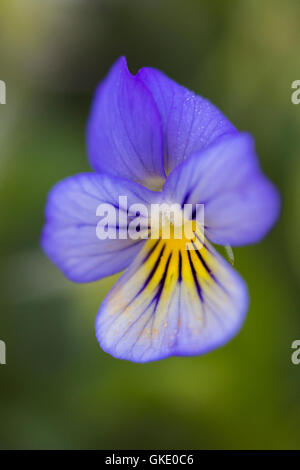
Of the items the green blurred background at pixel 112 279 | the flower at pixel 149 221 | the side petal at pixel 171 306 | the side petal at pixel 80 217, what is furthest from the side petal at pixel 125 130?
the green blurred background at pixel 112 279

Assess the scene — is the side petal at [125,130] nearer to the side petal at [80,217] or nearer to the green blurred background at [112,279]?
the side petal at [80,217]

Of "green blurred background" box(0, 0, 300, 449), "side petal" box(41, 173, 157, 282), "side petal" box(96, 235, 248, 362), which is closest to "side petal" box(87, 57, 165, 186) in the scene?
"side petal" box(41, 173, 157, 282)

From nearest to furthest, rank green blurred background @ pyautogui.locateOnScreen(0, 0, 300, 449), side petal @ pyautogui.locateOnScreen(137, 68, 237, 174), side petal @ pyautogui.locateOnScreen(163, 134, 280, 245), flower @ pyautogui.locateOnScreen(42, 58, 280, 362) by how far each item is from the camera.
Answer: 1. side petal @ pyautogui.locateOnScreen(163, 134, 280, 245)
2. flower @ pyautogui.locateOnScreen(42, 58, 280, 362)
3. side petal @ pyautogui.locateOnScreen(137, 68, 237, 174)
4. green blurred background @ pyautogui.locateOnScreen(0, 0, 300, 449)

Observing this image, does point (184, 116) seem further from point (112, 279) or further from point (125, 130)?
point (112, 279)

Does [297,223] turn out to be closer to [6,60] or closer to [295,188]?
[295,188]

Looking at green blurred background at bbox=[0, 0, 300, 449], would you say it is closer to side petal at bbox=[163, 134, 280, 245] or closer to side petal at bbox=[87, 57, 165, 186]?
side petal at bbox=[87, 57, 165, 186]

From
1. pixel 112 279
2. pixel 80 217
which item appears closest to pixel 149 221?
pixel 80 217
